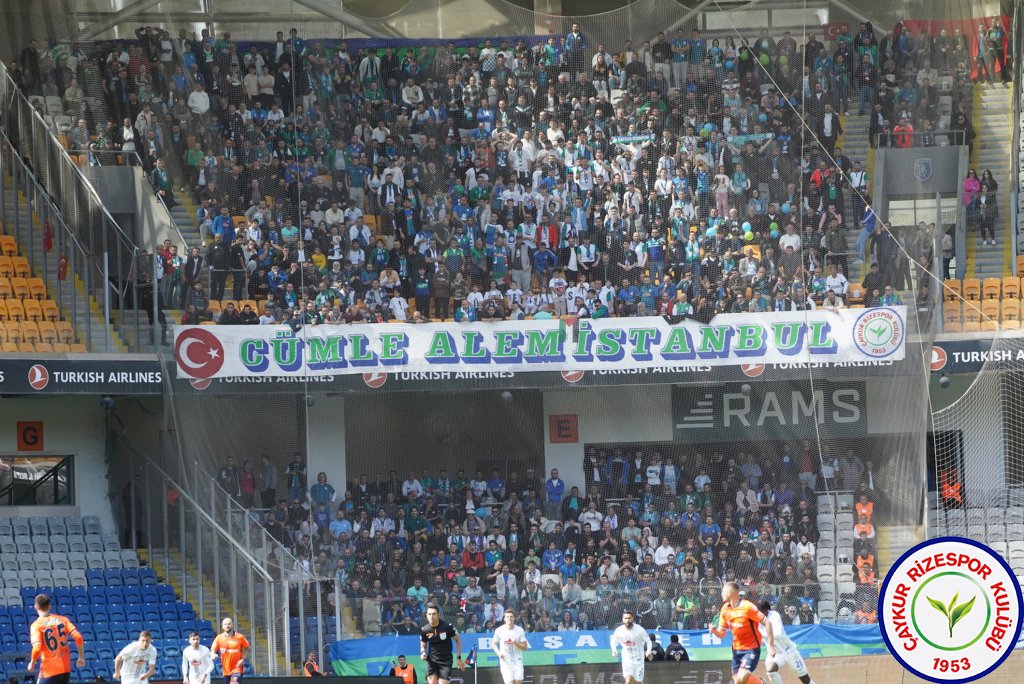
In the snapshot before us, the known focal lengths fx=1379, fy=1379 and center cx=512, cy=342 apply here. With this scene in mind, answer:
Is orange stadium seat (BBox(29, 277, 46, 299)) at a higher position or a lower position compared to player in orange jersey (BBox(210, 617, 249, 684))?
higher

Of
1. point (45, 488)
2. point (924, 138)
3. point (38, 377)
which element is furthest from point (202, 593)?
point (924, 138)

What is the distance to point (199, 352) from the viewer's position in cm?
1847

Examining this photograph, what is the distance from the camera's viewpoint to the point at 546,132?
18.6 meters

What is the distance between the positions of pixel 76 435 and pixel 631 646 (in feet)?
34.8

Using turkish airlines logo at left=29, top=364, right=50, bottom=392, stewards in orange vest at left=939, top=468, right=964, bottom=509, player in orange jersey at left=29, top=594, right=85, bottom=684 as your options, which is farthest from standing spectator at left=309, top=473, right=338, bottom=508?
stewards in orange vest at left=939, top=468, right=964, bottom=509

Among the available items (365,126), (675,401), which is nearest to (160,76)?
(365,126)

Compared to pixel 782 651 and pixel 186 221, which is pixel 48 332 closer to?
pixel 186 221

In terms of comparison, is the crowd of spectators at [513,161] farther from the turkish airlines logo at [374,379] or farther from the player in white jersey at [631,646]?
the player in white jersey at [631,646]

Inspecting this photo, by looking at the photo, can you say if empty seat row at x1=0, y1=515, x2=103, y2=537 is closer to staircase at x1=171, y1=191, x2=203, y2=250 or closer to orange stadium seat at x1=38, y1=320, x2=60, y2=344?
orange stadium seat at x1=38, y1=320, x2=60, y2=344

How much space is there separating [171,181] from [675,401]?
7.67 metres

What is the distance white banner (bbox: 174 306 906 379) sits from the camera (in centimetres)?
1841

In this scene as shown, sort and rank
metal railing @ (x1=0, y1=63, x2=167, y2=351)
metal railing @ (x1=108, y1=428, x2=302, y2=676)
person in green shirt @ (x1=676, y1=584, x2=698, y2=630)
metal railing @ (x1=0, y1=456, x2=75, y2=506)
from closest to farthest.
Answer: metal railing @ (x1=108, y1=428, x2=302, y2=676) < person in green shirt @ (x1=676, y1=584, x2=698, y2=630) < metal railing @ (x1=0, y1=63, x2=167, y2=351) < metal railing @ (x1=0, y1=456, x2=75, y2=506)

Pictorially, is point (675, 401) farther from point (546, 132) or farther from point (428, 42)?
point (428, 42)

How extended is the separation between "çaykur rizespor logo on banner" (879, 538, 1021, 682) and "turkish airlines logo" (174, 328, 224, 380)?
16.0 metres
